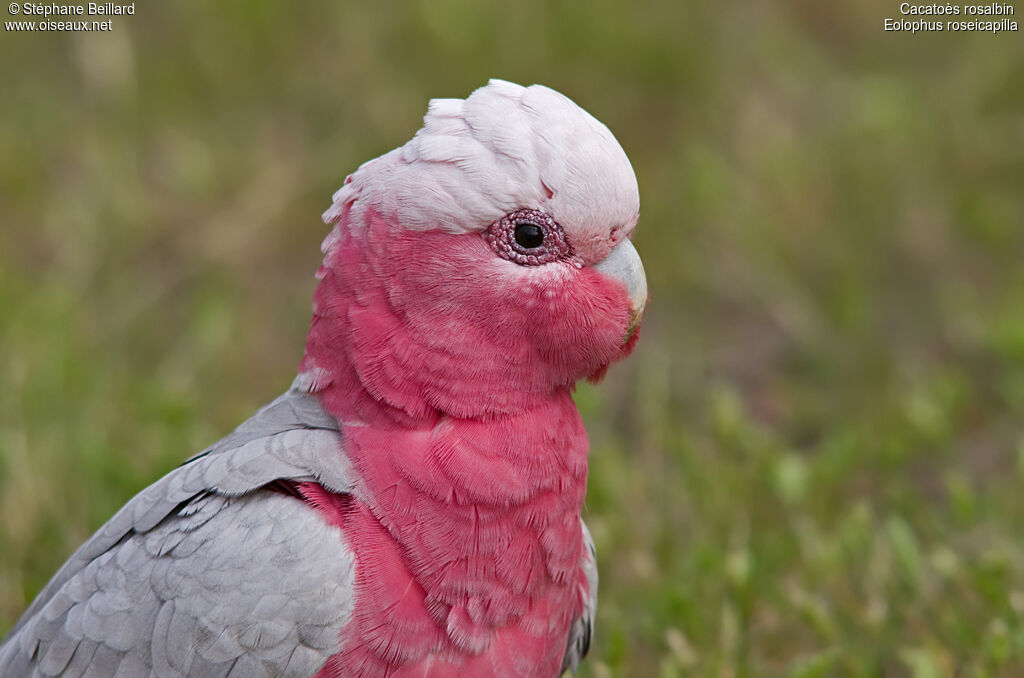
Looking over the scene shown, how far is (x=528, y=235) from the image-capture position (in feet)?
7.88

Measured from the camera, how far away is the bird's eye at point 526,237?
2395mm

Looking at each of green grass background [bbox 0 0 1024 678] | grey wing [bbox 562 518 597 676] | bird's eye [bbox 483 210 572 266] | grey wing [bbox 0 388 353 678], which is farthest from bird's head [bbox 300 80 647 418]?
green grass background [bbox 0 0 1024 678]

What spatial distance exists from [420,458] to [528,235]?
55cm

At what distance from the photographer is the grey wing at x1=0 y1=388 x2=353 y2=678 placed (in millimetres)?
2354

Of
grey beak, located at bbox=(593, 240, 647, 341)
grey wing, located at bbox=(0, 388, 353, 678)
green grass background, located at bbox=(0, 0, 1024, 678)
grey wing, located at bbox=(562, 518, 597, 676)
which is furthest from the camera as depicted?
green grass background, located at bbox=(0, 0, 1024, 678)

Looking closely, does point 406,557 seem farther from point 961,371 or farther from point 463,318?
point 961,371

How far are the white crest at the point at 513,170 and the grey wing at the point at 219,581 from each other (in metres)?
0.59

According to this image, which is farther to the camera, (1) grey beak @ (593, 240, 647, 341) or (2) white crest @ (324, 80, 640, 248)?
(1) grey beak @ (593, 240, 647, 341)

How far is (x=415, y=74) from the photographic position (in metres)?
5.93

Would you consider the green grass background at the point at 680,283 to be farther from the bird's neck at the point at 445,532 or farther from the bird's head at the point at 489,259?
the bird's head at the point at 489,259

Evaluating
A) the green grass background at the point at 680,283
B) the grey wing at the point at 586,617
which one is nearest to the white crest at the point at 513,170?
the grey wing at the point at 586,617

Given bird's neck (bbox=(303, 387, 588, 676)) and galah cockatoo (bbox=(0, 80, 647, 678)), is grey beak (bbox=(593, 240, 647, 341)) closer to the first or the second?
galah cockatoo (bbox=(0, 80, 647, 678))

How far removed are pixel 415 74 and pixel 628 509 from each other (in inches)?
120

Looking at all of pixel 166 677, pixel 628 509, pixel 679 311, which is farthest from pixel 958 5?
pixel 166 677
